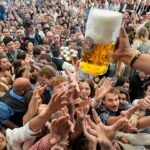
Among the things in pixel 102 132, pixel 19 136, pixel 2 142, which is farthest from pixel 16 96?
pixel 102 132

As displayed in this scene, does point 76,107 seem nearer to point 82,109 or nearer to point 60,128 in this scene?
point 82,109

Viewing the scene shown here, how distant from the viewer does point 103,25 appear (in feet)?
4.58

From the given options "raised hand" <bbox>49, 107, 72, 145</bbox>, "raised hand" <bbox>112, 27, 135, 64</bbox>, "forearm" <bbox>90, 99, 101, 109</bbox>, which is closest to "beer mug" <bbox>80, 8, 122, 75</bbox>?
"raised hand" <bbox>112, 27, 135, 64</bbox>

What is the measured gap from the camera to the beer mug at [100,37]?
1.39 m

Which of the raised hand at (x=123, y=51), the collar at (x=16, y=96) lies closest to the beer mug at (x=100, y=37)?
the raised hand at (x=123, y=51)

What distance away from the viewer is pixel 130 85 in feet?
11.9

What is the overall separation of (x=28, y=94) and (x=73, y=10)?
7711mm

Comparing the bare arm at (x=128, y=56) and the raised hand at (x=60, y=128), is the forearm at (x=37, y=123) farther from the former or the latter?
the bare arm at (x=128, y=56)

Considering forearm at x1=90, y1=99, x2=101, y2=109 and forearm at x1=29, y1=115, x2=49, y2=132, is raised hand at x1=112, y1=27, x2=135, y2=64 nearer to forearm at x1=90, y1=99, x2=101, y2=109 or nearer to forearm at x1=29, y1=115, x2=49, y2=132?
forearm at x1=29, y1=115, x2=49, y2=132

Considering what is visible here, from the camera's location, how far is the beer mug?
4.58 ft

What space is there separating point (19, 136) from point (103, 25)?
75 centimetres

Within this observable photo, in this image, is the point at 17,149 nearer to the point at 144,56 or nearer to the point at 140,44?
→ the point at 144,56

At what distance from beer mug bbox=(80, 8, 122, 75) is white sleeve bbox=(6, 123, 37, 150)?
49 cm

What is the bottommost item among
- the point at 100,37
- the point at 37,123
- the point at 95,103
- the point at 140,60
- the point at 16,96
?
the point at 16,96
